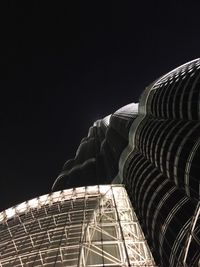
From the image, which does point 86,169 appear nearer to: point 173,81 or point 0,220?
point 173,81

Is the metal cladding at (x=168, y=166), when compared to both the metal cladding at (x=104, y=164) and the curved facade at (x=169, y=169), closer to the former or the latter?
the curved facade at (x=169, y=169)

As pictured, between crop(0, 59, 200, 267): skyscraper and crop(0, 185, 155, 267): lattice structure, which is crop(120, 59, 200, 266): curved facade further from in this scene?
crop(0, 185, 155, 267): lattice structure

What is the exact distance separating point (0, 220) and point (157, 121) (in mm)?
54669

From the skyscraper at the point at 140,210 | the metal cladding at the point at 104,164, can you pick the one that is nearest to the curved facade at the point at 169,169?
the skyscraper at the point at 140,210

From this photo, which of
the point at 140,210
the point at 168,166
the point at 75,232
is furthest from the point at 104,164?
the point at 75,232

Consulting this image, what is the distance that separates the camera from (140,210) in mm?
70625

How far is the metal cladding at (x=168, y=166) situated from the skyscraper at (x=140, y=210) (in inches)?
6.6

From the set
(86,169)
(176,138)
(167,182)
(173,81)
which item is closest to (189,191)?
(167,182)

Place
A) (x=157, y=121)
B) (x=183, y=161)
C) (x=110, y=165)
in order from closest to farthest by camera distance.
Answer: (x=183, y=161), (x=157, y=121), (x=110, y=165)

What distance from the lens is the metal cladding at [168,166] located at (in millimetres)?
52513

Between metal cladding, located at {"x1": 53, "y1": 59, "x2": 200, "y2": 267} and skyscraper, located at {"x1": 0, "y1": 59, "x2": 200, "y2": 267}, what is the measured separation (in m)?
0.17

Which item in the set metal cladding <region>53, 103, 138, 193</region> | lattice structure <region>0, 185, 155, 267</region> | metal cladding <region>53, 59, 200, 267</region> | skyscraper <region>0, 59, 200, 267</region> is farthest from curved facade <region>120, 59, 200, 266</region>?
metal cladding <region>53, 103, 138, 193</region>

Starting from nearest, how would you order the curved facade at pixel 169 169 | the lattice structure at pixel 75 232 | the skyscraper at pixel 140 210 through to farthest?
the lattice structure at pixel 75 232
the skyscraper at pixel 140 210
the curved facade at pixel 169 169

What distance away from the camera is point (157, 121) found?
302 ft
